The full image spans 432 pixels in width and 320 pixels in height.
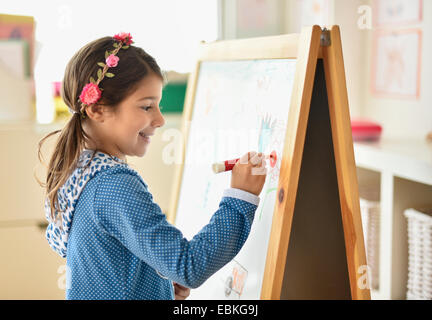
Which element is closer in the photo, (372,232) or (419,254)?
(419,254)

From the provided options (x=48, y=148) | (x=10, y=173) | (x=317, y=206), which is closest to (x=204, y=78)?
(x=317, y=206)

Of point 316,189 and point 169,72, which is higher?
point 169,72

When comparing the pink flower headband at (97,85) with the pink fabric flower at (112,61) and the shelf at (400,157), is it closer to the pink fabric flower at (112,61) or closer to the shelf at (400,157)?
the pink fabric flower at (112,61)

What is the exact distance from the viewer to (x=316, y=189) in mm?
1048

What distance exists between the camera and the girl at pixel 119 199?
85cm

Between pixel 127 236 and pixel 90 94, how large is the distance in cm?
26

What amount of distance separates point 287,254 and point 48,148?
136 centimetres

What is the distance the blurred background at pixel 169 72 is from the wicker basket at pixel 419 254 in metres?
0.22

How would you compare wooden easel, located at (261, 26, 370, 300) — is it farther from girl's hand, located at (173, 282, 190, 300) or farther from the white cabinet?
the white cabinet

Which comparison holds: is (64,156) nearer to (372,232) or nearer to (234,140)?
(234,140)

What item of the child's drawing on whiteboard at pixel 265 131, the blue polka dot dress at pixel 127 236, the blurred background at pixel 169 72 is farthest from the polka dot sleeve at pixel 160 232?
the blurred background at pixel 169 72

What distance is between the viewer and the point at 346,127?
3.20ft

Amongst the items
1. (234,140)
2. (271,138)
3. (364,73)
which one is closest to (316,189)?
(271,138)

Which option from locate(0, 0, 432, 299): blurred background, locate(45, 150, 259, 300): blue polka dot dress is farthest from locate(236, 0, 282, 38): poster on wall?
locate(45, 150, 259, 300): blue polka dot dress
